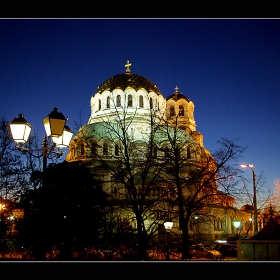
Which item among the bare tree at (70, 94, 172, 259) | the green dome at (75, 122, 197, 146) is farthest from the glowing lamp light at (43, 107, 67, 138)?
the green dome at (75, 122, 197, 146)

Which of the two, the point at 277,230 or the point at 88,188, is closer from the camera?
the point at 277,230

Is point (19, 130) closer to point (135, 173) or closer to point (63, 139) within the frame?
point (63, 139)

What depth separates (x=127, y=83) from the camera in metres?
54.1

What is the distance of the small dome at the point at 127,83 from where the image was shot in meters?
54.0

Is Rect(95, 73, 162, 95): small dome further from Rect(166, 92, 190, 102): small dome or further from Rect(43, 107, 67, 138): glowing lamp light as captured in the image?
Rect(43, 107, 67, 138): glowing lamp light

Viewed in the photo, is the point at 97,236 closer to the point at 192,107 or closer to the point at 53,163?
the point at 53,163

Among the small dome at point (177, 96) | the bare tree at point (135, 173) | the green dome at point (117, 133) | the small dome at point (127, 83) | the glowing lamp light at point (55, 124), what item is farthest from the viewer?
the small dome at point (177, 96)

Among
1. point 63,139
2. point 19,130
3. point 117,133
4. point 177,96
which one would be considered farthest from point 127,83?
point 19,130

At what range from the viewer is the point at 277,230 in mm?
14805

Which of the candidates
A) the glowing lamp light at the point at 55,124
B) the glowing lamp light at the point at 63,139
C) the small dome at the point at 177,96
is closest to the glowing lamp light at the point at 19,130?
the glowing lamp light at the point at 55,124

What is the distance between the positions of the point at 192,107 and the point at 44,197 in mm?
59754

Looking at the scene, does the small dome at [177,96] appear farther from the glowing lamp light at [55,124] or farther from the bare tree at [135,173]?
the glowing lamp light at [55,124]

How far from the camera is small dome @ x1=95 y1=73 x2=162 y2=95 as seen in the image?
177 ft
